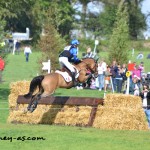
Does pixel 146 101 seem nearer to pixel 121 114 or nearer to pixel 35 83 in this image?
pixel 121 114

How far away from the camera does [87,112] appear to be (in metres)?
20.0

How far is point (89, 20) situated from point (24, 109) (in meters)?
84.7

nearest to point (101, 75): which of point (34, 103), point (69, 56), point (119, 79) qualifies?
point (119, 79)

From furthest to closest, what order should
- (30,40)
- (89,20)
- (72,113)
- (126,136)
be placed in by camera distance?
(89,20), (30,40), (72,113), (126,136)

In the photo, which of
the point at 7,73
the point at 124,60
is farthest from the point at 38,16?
the point at 124,60

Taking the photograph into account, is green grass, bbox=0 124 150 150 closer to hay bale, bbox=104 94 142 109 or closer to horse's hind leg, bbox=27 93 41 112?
horse's hind leg, bbox=27 93 41 112

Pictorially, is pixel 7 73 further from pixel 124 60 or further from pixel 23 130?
pixel 23 130

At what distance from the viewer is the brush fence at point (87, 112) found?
19.1 metres

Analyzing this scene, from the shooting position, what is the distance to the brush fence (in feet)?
62.5

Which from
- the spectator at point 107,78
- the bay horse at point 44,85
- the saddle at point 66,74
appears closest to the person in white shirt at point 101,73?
the spectator at point 107,78

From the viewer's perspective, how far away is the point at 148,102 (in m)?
21.3

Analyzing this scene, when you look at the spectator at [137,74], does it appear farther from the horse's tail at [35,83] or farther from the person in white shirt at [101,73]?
the horse's tail at [35,83]

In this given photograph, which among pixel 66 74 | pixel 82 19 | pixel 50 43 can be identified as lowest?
pixel 66 74

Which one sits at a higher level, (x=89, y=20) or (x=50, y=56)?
(x=89, y=20)
